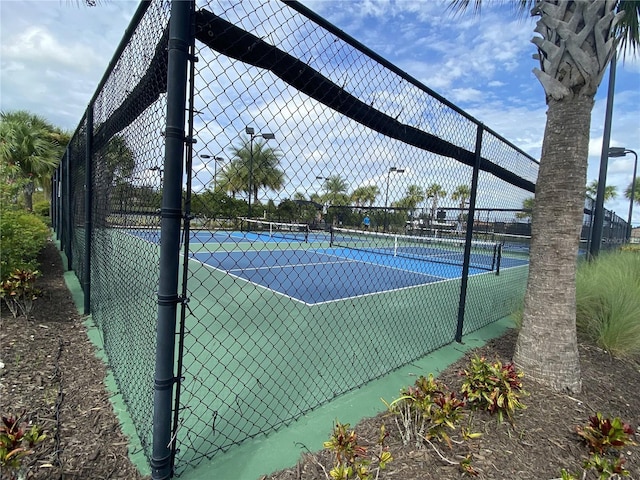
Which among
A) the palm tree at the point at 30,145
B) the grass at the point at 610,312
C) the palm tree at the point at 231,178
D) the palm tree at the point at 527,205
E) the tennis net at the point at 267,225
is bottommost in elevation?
the grass at the point at 610,312

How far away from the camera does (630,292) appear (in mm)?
3893

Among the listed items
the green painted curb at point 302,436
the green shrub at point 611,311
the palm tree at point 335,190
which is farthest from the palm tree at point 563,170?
the palm tree at point 335,190

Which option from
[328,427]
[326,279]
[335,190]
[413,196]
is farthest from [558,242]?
[326,279]

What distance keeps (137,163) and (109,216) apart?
119cm

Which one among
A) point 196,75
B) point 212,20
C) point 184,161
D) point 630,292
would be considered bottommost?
point 630,292

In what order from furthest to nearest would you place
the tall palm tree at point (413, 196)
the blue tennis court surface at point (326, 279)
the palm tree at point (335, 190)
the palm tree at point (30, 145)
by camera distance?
the palm tree at point (30, 145) < the blue tennis court surface at point (326, 279) < the tall palm tree at point (413, 196) < the palm tree at point (335, 190)

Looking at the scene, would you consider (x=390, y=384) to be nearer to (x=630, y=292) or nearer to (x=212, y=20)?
(x=212, y=20)

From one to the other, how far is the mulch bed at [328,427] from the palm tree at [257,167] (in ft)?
5.11

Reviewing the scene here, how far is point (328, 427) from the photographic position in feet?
7.43

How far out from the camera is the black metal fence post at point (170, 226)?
1.36 meters

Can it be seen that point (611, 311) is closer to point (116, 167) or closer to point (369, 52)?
point (369, 52)

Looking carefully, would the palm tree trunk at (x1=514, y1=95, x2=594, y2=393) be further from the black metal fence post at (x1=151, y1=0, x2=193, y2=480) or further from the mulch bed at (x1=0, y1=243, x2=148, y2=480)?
the mulch bed at (x1=0, y1=243, x2=148, y2=480)

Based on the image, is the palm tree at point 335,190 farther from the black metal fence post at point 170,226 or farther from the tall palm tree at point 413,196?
the black metal fence post at point 170,226

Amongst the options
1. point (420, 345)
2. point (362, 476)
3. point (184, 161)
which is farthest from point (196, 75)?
point (420, 345)
